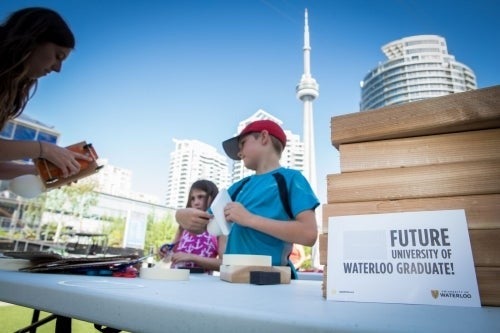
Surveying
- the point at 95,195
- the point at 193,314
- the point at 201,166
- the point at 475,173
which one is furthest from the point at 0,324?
the point at 201,166

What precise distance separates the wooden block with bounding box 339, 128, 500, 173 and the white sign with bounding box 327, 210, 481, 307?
11 cm

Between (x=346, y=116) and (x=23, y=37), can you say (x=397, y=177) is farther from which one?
(x=23, y=37)

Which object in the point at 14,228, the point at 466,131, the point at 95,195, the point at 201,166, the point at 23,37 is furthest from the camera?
the point at 201,166

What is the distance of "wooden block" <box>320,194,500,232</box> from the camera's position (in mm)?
500

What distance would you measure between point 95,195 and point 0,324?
2536 cm

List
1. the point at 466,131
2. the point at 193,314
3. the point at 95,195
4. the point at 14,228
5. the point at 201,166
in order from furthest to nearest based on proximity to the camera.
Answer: the point at 201,166 < the point at 14,228 < the point at 95,195 < the point at 466,131 < the point at 193,314

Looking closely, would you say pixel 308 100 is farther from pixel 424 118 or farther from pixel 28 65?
pixel 424 118

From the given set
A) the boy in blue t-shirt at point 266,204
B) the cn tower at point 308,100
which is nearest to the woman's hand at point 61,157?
the boy in blue t-shirt at point 266,204

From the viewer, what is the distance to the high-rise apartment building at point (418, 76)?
3412 cm

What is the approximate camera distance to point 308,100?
30109 mm

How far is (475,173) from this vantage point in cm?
53

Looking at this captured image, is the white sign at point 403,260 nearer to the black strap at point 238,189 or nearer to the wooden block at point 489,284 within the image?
the wooden block at point 489,284

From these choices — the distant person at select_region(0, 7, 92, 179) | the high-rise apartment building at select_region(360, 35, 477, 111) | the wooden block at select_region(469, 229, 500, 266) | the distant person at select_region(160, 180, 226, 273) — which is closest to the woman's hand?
the distant person at select_region(0, 7, 92, 179)

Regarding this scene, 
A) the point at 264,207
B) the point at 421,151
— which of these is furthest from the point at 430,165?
the point at 264,207
